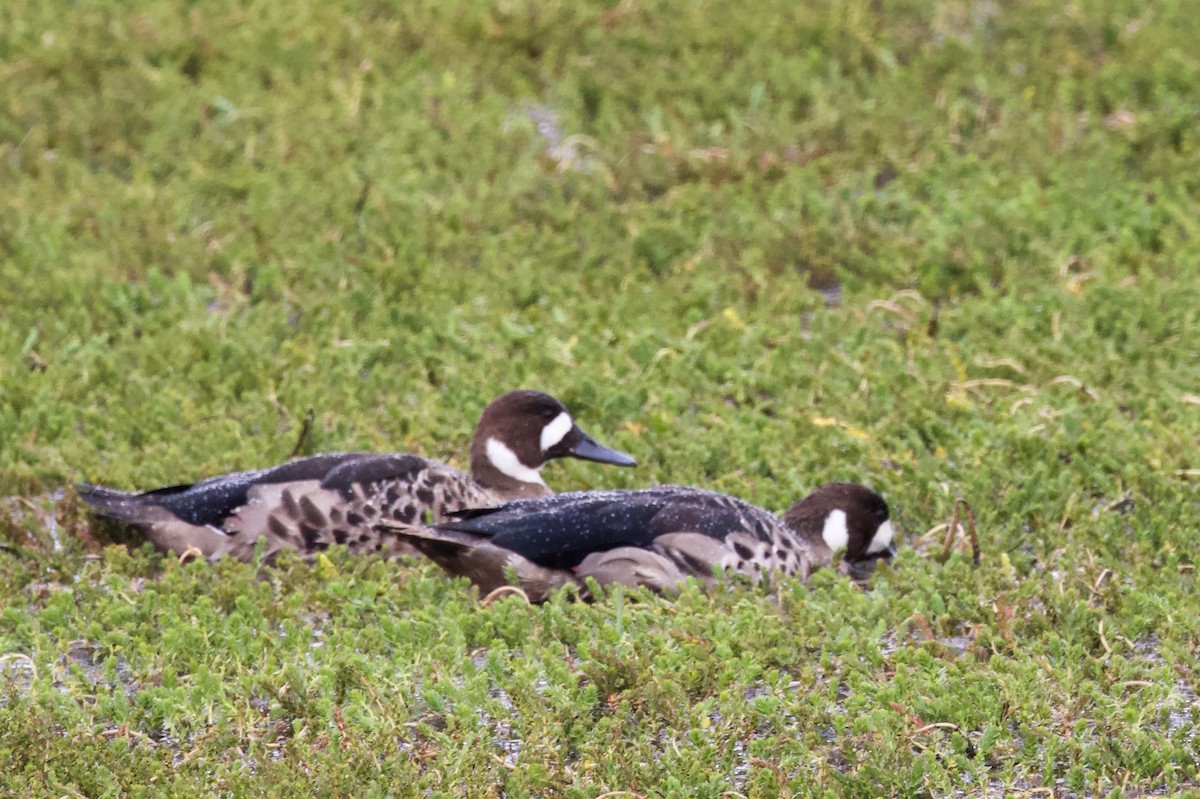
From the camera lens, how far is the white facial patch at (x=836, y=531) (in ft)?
23.6

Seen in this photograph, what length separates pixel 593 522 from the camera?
6.96m

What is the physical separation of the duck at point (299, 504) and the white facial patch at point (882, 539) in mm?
1506

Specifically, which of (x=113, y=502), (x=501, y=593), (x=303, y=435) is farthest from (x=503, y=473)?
(x=113, y=502)

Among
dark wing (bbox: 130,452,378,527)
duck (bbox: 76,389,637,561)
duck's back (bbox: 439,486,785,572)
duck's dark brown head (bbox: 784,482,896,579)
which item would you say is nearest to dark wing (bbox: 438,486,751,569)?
duck's back (bbox: 439,486,785,572)

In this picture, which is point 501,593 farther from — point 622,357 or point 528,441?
point 622,357

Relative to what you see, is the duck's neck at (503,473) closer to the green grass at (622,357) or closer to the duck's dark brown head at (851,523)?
the green grass at (622,357)

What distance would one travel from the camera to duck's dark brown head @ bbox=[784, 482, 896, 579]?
Result: 7336mm

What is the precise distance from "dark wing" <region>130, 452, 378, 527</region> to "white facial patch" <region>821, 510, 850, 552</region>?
6.27 feet

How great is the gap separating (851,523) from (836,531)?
0.10m

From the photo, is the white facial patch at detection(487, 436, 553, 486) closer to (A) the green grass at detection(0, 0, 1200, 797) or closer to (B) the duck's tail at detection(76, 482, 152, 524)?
(A) the green grass at detection(0, 0, 1200, 797)

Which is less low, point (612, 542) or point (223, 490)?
point (223, 490)

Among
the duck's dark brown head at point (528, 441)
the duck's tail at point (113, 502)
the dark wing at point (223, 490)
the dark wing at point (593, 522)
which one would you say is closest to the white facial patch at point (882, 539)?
the dark wing at point (593, 522)

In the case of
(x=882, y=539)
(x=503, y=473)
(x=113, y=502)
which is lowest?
(x=882, y=539)

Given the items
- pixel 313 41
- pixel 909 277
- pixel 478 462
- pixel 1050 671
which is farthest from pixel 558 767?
pixel 313 41
